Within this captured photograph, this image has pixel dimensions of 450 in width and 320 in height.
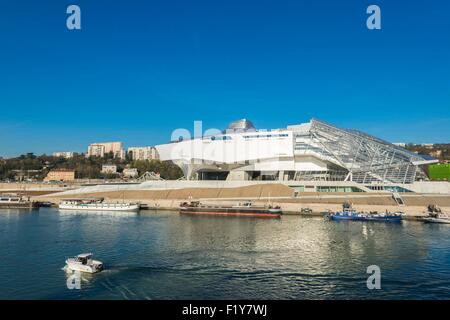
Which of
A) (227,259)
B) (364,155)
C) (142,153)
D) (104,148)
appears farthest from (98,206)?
(104,148)

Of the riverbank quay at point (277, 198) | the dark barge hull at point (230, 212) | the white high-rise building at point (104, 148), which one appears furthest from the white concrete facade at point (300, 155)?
the white high-rise building at point (104, 148)

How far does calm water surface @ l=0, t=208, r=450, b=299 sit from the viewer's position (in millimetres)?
15891

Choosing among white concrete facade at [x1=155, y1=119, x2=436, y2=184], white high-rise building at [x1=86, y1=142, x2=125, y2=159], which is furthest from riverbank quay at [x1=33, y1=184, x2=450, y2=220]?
white high-rise building at [x1=86, y1=142, x2=125, y2=159]

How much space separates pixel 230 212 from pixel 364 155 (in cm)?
2063

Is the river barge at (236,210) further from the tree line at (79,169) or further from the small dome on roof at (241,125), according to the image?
the tree line at (79,169)

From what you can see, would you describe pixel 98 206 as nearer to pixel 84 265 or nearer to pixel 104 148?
pixel 84 265

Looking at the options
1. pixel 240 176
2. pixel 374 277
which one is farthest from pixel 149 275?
pixel 240 176

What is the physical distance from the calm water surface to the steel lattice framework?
15811 mm

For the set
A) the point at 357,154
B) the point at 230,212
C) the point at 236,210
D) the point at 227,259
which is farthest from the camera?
the point at 357,154

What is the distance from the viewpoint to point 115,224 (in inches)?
1361

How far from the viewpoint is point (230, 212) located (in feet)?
139

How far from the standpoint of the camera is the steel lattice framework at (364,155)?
4947 centimetres
